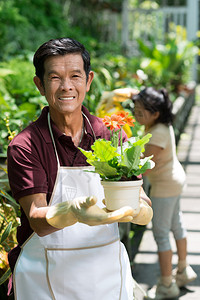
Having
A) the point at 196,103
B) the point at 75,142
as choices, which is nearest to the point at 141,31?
the point at 196,103

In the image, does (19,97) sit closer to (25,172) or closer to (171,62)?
(25,172)

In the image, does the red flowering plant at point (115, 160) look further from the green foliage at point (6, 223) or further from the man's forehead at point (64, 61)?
the green foliage at point (6, 223)

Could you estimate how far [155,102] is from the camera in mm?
3141

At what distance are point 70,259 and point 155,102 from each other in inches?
68.6

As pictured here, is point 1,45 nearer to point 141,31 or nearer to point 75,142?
point 75,142

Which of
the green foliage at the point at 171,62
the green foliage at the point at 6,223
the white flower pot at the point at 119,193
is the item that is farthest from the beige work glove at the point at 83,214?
the green foliage at the point at 171,62

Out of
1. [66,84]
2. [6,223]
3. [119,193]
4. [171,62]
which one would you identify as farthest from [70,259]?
[171,62]

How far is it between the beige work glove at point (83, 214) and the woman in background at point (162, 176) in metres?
1.76

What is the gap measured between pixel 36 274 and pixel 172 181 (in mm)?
1755

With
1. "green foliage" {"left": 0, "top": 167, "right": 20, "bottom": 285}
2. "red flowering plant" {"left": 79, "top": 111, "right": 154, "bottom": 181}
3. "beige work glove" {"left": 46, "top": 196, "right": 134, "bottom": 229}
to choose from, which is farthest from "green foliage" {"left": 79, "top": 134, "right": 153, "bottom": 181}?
"green foliage" {"left": 0, "top": 167, "right": 20, "bottom": 285}

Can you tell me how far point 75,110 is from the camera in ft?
5.50

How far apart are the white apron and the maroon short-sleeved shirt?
0.04 meters

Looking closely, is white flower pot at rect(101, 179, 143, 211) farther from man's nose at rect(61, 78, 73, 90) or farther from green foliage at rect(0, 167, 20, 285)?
green foliage at rect(0, 167, 20, 285)

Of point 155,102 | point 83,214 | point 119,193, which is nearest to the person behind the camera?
point 83,214
